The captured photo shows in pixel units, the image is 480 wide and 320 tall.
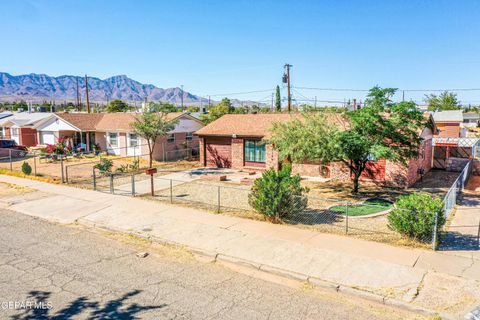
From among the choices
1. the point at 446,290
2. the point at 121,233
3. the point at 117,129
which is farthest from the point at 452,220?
the point at 117,129

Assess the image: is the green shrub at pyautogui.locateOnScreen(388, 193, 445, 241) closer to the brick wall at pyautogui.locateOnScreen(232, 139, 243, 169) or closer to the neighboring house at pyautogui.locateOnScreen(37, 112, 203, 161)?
the brick wall at pyautogui.locateOnScreen(232, 139, 243, 169)

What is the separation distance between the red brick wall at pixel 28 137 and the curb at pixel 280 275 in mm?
34855

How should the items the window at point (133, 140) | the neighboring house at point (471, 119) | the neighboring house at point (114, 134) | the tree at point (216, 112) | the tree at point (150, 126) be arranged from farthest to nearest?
the neighboring house at point (471, 119) → the tree at point (216, 112) → the window at point (133, 140) → the neighboring house at point (114, 134) → the tree at point (150, 126)

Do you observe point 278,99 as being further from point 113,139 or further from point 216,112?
point 113,139

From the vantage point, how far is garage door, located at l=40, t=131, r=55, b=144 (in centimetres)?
3692

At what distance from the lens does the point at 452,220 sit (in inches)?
539

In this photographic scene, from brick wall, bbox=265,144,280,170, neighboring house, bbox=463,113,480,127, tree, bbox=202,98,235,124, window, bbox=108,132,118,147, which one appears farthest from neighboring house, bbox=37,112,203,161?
neighboring house, bbox=463,113,480,127

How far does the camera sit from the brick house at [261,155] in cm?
2058

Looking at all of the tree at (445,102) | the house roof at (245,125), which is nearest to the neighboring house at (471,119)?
the tree at (445,102)

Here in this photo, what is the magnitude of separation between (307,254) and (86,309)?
5668 millimetres

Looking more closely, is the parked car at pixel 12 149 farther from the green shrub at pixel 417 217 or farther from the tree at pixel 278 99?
the tree at pixel 278 99

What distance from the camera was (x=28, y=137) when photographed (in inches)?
1583

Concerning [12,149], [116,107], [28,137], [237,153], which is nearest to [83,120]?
[12,149]

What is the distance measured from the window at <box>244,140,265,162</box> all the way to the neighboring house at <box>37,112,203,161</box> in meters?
7.18
